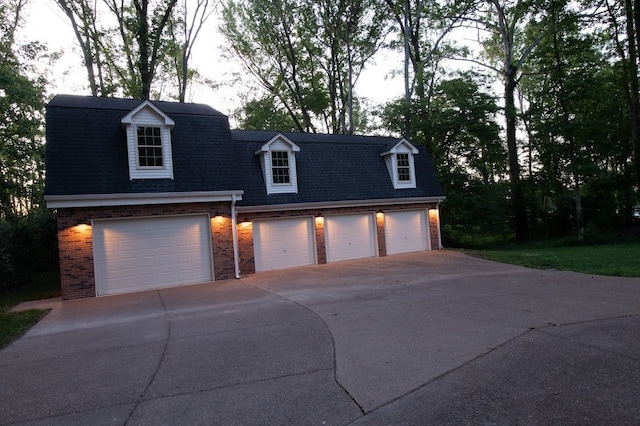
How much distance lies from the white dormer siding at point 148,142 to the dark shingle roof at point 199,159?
0.23 m

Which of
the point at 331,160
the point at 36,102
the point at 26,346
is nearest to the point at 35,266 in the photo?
the point at 36,102

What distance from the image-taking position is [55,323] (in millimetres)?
7828

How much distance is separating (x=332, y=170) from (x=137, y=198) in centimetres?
764

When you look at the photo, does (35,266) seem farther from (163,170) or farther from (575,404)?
(575,404)

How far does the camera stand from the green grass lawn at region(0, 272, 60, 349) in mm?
7051

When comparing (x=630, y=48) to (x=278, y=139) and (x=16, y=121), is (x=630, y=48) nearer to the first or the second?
(x=278, y=139)

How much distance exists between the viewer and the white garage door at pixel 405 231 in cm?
1661

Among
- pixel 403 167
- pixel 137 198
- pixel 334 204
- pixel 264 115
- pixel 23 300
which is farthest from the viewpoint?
pixel 264 115

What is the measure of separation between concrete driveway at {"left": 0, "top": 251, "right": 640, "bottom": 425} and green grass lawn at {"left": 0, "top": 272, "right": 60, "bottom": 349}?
326 millimetres

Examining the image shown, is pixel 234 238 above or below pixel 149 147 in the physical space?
below

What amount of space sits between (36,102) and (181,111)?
5.54 m

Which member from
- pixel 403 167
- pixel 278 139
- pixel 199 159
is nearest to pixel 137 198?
pixel 199 159

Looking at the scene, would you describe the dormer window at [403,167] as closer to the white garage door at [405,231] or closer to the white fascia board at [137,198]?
the white garage door at [405,231]

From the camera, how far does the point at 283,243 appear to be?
47.1 ft
